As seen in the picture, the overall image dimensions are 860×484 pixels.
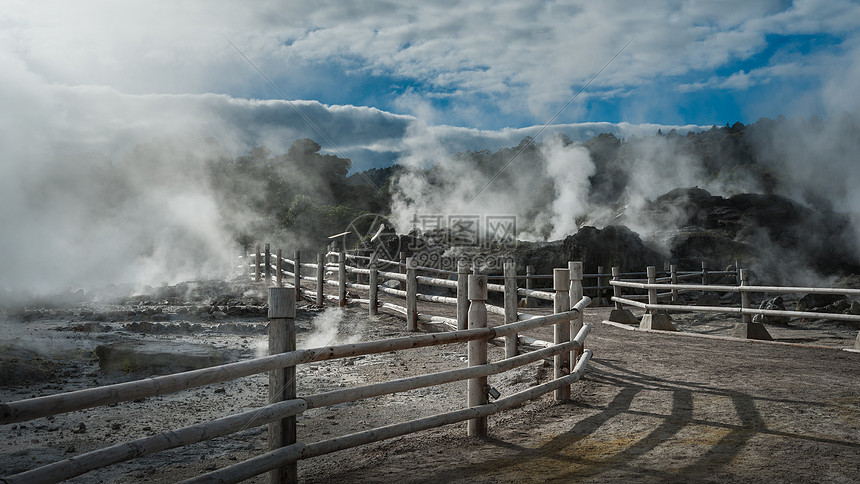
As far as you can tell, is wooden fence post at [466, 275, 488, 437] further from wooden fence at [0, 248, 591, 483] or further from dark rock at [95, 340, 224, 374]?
dark rock at [95, 340, 224, 374]

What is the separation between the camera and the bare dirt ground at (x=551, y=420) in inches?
152

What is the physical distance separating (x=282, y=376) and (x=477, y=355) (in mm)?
1797

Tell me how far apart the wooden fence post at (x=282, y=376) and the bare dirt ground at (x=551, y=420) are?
0.34 meters

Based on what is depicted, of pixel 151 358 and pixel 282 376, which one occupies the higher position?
pixel 282 376

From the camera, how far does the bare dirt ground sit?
385cm

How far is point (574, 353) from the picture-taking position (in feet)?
21.4

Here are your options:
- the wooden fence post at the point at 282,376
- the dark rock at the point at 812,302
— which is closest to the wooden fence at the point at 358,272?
the dark rock at the point at 812,302

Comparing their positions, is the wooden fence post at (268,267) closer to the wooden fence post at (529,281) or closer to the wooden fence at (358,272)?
the wooden fence at (358,272)

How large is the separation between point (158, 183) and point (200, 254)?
20383mm

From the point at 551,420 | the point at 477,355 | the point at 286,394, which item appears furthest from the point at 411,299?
the point at 286,394

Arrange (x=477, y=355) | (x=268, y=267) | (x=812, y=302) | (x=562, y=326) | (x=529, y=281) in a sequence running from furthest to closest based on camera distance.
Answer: (x=268, y=267)
(x=529, y=281)
(x=812, y=302)
(x=562, y=326)
(x=477, y=355)

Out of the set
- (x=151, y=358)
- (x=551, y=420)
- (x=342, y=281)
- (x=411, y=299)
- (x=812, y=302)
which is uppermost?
(x=342, y=281)

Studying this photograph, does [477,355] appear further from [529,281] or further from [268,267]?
[268,267]

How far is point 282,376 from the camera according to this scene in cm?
345
